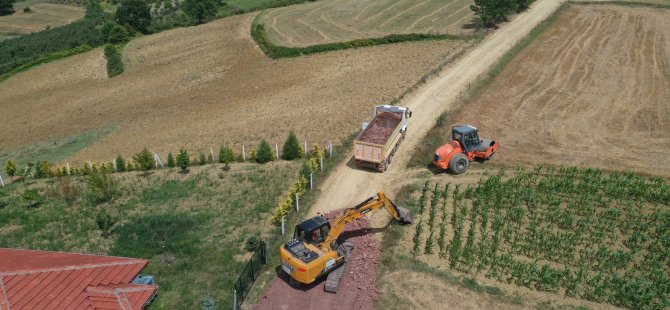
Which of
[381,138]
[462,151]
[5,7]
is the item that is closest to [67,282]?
[381,138]

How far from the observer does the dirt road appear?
26.5m

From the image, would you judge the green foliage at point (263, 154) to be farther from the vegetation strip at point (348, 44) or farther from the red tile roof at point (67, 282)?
the vegetation strip at point (348, 44)

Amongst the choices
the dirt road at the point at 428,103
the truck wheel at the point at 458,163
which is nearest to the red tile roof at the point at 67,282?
the dirt road at the point at 428,103

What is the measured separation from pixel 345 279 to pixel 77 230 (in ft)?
45.3

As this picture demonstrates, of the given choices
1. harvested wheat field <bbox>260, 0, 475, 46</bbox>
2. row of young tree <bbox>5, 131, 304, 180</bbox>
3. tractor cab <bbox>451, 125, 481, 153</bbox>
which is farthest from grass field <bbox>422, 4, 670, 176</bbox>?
harvested wheat field <bbox>260, 0, 475, 46</bbox>

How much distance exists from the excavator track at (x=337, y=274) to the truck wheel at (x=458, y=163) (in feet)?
29.0

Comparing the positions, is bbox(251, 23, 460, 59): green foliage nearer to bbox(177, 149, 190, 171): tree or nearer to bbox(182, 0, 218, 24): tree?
bbox(177, 149, 190, 171): tree

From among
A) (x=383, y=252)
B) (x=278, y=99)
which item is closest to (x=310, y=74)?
(x=278, y=99)

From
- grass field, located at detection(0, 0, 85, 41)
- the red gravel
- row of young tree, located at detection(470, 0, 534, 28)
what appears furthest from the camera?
grass field, located at detection(0, 0, 85, 41)

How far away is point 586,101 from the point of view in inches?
1460

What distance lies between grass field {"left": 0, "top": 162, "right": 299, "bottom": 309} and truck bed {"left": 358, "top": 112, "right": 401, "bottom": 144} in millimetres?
4625

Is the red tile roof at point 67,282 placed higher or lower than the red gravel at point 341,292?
higher

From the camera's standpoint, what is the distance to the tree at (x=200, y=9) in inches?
3167

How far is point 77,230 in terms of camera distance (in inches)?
966
